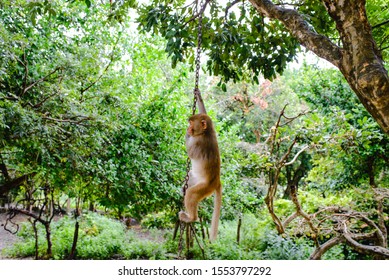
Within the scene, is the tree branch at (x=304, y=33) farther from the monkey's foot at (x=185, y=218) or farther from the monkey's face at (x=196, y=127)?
the monkey's foot at (x=185, y=218)

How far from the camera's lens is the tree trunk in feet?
4.60

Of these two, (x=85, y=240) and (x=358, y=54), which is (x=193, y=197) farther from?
(x=85, y=240)

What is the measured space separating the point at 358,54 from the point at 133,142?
2.79 metres

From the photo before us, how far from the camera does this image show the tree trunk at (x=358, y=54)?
140 cm

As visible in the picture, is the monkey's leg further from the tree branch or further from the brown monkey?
the tree branch

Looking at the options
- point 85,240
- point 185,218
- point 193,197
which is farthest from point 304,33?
point 85,240

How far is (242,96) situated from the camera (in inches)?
333

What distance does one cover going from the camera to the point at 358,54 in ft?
4.93

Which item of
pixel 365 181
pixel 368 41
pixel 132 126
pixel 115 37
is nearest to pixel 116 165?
pixel 132 126

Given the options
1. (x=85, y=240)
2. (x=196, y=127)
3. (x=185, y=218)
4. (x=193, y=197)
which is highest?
(x=196, y=127)

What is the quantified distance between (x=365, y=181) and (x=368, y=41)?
13.6 feet

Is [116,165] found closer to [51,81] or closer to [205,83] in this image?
[51,81]

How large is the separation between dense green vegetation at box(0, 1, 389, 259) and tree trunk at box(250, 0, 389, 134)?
2.79ft

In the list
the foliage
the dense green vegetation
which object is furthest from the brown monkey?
the foliage
